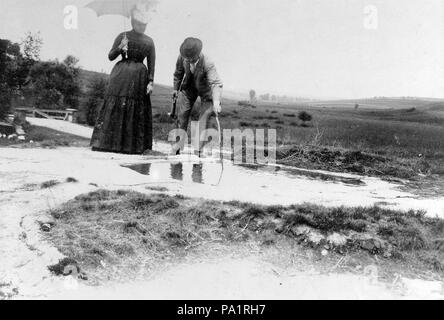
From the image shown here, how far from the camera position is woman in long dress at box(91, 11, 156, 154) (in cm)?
919

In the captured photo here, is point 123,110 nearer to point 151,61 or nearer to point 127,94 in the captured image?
Answer: point 127,94

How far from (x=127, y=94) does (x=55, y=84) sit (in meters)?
18.8

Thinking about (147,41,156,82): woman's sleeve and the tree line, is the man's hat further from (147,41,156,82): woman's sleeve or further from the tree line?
the tree line

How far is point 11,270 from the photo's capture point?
12.6 ft

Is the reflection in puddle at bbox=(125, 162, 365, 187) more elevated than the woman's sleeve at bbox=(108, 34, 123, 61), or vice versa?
the woman's sleeve at bbox=(108, 34, 123, 61)

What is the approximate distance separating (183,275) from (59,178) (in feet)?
9.84

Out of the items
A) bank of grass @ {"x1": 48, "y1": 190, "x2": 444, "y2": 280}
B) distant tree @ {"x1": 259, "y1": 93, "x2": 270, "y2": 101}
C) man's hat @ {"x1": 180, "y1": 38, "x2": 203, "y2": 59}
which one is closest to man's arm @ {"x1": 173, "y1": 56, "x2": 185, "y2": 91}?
man's hat @ {"x1": 180, "y1": 38, "x2": 203, "y2": 59}

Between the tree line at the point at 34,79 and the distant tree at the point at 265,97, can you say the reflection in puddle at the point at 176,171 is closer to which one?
the tree line at the point at 34,79

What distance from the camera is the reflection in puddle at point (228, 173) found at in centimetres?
727

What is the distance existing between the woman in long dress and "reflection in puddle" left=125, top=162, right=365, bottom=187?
145 cm

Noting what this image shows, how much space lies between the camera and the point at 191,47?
813cm

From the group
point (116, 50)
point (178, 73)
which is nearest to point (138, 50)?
point (116, 50)

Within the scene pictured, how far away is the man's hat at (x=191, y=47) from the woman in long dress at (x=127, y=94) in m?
1.43

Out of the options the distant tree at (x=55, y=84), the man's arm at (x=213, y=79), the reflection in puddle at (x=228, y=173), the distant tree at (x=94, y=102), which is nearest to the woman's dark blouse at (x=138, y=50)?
the man's arm at (x=213, y=79)
